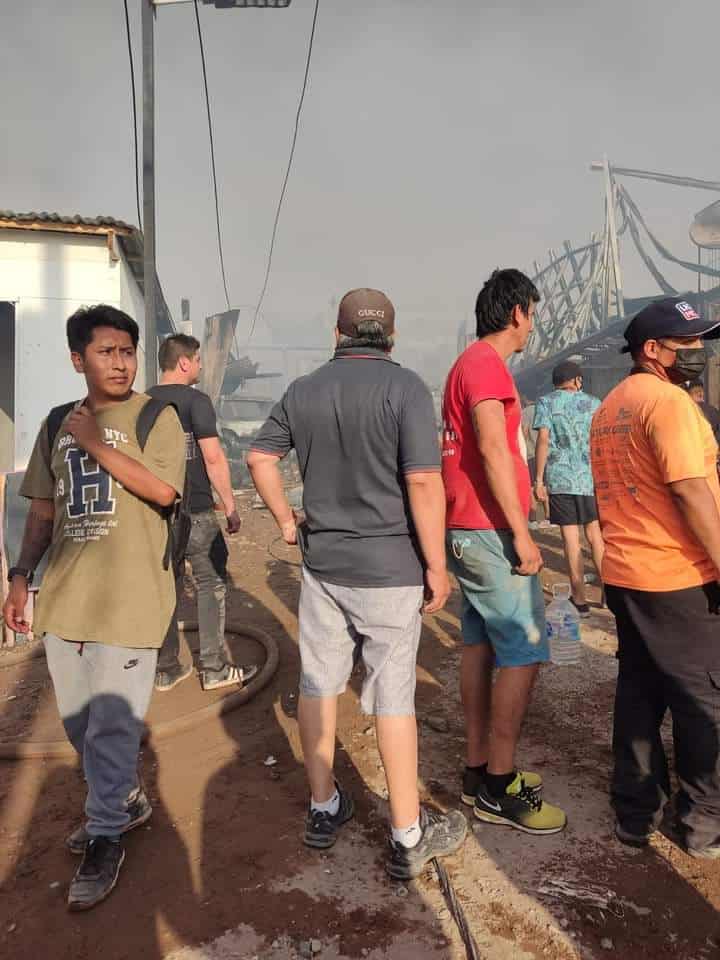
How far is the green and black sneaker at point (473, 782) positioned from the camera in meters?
2.81

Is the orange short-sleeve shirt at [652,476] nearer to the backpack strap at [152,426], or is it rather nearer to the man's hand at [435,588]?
the man's hand at [435,588]

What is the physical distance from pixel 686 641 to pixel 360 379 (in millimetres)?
1624

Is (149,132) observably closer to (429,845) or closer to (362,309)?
(362,309)

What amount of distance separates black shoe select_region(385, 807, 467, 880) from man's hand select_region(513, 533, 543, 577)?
42.0 inches

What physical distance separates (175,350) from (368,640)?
8.34 feet

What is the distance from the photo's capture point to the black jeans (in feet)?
13.8

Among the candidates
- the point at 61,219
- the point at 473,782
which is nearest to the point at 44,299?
the point at 61,219

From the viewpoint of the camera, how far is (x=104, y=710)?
238 cm

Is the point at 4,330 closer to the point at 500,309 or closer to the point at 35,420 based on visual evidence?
the point at 35,420

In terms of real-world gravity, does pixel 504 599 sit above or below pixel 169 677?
above

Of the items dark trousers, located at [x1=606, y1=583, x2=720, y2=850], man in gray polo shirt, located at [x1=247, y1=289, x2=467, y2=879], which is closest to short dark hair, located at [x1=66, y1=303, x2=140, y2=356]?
man in gray polo shirt, located at [x1=247, y1=289, x2=467, y2=879]

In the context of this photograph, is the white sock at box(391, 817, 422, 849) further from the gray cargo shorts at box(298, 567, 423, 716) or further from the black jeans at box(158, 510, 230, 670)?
the black jeans at box(158, 510, 230, 670)

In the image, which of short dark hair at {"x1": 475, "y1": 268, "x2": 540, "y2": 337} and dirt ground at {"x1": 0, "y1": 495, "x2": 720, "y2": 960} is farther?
short dark hair at {"x1": 475, "y1": 268, "x2": 540, "y2": 337}

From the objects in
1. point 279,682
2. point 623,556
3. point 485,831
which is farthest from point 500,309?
point 279,682
